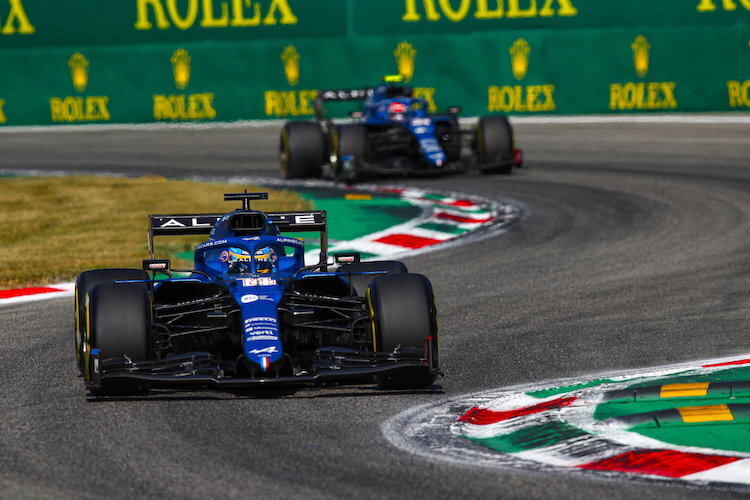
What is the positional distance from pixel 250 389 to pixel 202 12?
1981cm

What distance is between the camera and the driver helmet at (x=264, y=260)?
9.31 metres

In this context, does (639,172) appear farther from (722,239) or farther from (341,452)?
(341,452)

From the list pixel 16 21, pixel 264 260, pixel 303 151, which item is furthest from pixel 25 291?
pixel 16 21

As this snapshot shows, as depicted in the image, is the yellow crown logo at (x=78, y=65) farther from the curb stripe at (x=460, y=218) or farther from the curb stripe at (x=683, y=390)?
the curb stripe at (x=683, y=390)

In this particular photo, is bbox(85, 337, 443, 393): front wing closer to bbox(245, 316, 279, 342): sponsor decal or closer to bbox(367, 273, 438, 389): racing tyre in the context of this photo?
bbox(367, 273, 438, 389): racing tyre

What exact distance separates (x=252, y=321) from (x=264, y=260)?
3.18 ft

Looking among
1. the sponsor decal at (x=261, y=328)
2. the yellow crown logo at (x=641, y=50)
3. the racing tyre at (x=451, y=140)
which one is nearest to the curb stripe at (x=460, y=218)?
the racing tyre at (x=451, y=140)

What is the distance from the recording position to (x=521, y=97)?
27.8m

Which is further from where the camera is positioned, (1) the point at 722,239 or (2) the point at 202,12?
(2) the point at 202,12

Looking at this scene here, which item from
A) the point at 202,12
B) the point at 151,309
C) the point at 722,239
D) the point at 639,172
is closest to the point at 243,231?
the point at 151,309

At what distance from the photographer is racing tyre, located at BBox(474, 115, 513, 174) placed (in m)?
20.8

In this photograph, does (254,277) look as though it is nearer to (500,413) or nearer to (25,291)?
(500,413)

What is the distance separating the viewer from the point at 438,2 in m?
27.4

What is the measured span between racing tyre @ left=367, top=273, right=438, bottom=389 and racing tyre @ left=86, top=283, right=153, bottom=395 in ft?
4.63
